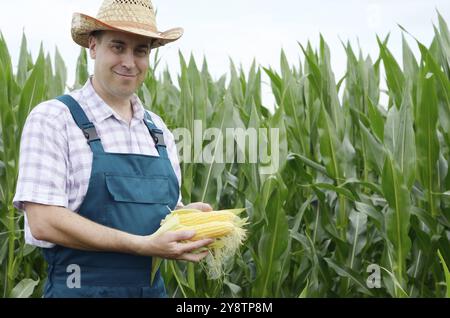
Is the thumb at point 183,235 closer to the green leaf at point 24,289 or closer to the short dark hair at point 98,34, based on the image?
the short dark hair at point 98,34

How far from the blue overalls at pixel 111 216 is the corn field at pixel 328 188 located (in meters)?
0.51

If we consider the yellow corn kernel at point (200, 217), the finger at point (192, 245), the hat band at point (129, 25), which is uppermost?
the hat band at point (129, 25)

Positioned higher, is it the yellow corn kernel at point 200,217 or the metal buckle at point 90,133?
the metal buckle at point 90,133

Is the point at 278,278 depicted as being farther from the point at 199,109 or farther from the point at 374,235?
the point at 199,109

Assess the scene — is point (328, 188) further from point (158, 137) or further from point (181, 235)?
point (181, 235)

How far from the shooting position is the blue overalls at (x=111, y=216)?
215 cm

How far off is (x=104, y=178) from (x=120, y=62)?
14.8 inches

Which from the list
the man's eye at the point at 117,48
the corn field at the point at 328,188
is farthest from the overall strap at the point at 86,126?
the corn field at the point at 328,188

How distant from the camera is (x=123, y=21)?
2250 millimetres

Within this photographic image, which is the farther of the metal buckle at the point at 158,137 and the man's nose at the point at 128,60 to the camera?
the metal buckle at the point at 158,137

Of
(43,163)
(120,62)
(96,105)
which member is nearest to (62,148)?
(43,163)

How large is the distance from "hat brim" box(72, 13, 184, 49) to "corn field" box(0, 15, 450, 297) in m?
0.71

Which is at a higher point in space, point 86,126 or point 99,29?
point 99,29

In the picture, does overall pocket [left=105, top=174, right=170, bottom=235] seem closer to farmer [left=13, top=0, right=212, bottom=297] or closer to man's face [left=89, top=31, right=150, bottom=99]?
farmer [left=13, top=0, right=212, bottom=297]
